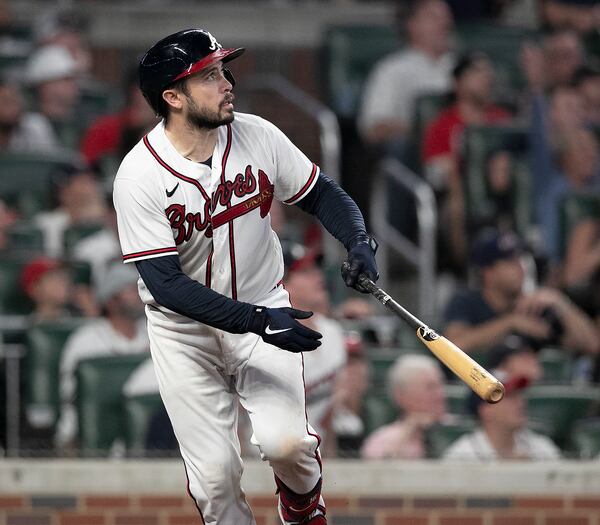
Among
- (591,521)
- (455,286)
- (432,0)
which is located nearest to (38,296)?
(455,286)

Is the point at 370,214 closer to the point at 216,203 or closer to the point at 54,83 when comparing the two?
the point at 54,83

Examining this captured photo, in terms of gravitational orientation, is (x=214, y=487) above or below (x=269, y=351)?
below

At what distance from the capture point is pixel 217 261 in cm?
468

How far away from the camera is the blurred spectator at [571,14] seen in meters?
10.4

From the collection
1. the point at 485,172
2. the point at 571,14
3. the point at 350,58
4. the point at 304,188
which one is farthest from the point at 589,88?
the point at 304,188

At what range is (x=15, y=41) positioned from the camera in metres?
10.7

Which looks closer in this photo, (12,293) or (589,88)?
(12,293)

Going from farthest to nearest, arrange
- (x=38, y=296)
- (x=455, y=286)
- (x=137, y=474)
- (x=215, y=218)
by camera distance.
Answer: (x=455, y=286) → (x=38, y=296) → (x=137, y=474) → (x=215, y=218)

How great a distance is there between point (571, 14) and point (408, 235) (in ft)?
7.33

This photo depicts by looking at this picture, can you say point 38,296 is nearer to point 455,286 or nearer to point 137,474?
point 137,474

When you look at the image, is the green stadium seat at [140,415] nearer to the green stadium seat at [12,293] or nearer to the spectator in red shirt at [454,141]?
the green stadium seat at [12,293]

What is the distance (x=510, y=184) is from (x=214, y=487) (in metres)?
4.65

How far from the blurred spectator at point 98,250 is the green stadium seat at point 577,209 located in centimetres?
246

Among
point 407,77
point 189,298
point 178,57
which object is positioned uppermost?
point 178,57
